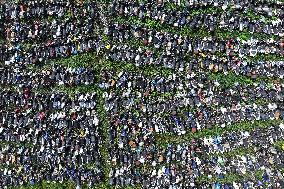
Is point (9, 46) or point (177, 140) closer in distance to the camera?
point (177, 140)

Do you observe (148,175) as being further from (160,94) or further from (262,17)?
(262,17)

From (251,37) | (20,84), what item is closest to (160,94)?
(251,37)

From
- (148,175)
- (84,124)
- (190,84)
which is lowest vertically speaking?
(148,175)

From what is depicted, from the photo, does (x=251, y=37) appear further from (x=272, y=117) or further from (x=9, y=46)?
(x=9, y=46)

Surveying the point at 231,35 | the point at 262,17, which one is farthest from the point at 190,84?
the point at 262,17

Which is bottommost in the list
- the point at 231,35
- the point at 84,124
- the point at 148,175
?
the point at 148,175

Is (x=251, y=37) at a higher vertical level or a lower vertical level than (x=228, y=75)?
higher
